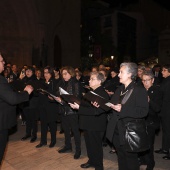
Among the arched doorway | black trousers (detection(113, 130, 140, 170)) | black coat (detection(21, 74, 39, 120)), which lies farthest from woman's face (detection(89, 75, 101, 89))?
the arched doorway

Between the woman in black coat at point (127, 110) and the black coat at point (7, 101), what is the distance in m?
1.56

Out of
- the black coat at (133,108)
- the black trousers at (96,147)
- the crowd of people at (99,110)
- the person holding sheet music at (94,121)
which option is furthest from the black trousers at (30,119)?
the black coat at (133,108)

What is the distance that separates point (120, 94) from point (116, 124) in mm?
483

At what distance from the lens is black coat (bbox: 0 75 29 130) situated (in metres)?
4.27

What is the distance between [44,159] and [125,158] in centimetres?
263

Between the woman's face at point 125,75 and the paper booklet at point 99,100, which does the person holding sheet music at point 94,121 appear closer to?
the paper booklet at point 99,100

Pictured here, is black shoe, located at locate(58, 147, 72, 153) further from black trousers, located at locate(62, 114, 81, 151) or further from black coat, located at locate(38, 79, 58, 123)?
black coat, located at locate(38, 79, 58, 123)

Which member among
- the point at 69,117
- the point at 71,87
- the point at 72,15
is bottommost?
the point at 69,117

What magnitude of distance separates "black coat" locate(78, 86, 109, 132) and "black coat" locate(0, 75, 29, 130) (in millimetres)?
1171

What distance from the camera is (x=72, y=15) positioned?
23641 millimetres

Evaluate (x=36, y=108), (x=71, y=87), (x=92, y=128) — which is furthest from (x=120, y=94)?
(x=36, y=108)

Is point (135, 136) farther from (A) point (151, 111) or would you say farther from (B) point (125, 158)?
(A) point (151, 111)

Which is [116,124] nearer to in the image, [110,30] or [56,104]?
[56,104]

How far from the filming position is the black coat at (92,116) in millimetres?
5028
